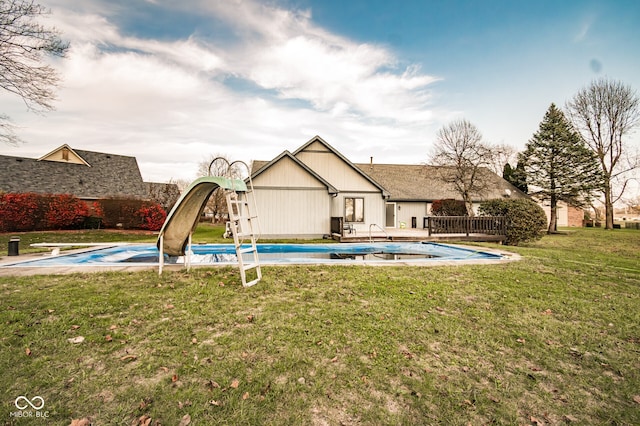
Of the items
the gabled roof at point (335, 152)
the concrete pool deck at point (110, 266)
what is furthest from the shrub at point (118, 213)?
the gabled roof at point (335, 152)

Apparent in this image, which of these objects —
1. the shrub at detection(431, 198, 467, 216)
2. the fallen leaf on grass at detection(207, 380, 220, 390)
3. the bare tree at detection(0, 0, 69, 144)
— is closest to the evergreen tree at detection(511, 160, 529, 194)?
the shrub at detection(431, 198, 467, 216)

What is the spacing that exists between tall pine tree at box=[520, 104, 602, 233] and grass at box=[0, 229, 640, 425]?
25.6 meters

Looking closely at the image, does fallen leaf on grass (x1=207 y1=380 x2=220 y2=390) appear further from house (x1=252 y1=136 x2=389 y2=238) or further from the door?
the door

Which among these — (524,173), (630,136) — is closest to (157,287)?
(524,173)

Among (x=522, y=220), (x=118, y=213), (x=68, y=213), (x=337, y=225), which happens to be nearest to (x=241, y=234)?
(x=337, y=225)

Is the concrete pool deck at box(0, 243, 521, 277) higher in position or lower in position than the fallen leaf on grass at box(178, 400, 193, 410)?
higher

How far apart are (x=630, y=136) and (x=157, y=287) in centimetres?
3720

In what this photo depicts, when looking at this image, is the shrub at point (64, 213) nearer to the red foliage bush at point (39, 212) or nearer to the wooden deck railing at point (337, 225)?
the red foliage bush at point (39, 212)

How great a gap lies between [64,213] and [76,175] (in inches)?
353

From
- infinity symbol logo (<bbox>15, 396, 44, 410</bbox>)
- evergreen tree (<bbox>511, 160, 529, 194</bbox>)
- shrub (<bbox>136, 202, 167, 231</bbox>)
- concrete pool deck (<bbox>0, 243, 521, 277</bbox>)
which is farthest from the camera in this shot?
evergreen tree (<bbox>511, 160, 529, 194</bbox>)

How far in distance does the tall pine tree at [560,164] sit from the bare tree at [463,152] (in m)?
8.10

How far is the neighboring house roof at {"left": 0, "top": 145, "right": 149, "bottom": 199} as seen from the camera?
22880mm

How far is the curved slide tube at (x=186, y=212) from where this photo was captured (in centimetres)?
609

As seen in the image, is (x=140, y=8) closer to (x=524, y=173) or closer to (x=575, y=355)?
(x=575, y=355)
